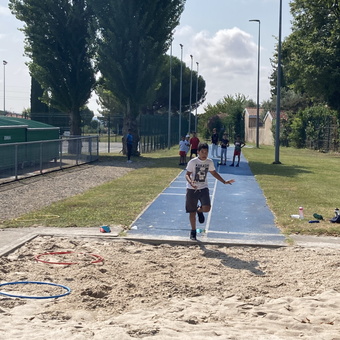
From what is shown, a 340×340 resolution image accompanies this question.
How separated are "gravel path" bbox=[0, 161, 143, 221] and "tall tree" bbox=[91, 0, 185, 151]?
30.5 ft

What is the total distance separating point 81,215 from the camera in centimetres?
1408

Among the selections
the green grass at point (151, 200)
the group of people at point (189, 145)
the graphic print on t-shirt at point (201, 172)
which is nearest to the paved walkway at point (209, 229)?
the green grass at point (151, 200)

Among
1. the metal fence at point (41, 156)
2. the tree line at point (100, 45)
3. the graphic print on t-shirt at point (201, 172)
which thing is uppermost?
the tree line at point (100, 45)

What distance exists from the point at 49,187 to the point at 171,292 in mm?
13211

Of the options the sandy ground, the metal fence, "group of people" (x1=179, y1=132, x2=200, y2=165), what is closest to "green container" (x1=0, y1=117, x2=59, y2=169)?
the metal fence

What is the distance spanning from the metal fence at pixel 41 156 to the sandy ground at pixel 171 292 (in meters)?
11.2

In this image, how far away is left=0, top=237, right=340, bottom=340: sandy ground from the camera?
6.26 meters

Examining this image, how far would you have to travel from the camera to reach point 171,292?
7.83 metres

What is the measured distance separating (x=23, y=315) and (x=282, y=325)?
278 cm

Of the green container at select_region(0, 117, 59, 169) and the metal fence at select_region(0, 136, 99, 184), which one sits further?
the green container at select_region(0, 117, 59, 169)

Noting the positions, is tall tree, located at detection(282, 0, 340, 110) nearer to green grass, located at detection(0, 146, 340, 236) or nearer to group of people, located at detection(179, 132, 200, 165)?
group of people, located at detection(179, 132, 200, 165)

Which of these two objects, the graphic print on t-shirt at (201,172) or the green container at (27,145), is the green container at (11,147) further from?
the graphic print on t-shirt at (201,172)

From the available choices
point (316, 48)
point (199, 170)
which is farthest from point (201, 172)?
point (316, 48)

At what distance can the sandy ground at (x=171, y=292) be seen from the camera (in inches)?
247
